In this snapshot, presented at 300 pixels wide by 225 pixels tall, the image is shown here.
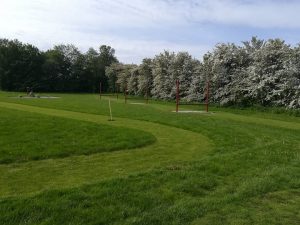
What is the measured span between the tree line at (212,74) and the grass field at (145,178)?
14614mm

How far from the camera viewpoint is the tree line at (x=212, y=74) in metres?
26.9

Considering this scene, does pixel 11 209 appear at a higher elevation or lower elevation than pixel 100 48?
lower

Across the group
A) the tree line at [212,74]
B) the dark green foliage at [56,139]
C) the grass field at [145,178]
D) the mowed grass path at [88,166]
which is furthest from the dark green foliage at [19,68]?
the mowed grass path at [88,166]

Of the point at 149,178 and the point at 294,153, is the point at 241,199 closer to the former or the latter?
the point at 149,178

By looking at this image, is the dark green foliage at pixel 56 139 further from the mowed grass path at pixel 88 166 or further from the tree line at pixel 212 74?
the tree line at pixel 212 74

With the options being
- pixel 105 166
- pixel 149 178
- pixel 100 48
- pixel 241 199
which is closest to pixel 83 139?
pixel 105 166

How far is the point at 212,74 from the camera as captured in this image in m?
33.9

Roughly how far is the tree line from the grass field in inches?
575

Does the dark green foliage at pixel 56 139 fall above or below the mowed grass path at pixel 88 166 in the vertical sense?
above

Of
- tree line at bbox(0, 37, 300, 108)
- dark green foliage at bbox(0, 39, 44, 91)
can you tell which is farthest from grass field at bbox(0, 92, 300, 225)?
dark green foliage at bbox(0, 39, 44, 91)

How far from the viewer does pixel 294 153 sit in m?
10.6

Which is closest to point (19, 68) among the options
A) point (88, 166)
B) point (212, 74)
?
point (212, 74)

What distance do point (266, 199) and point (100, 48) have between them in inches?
3734

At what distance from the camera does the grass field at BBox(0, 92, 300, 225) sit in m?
5.57
